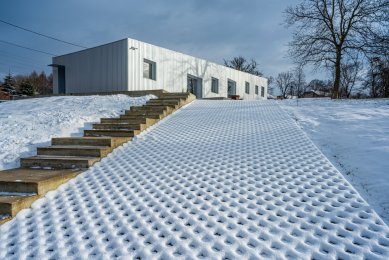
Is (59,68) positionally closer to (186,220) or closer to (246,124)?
(246,124)

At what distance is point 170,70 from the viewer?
639 inches

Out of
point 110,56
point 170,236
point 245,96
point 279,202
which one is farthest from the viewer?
point 245,96

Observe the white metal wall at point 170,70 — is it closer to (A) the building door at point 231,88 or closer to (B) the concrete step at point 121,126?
(A) the building door at point 231,88

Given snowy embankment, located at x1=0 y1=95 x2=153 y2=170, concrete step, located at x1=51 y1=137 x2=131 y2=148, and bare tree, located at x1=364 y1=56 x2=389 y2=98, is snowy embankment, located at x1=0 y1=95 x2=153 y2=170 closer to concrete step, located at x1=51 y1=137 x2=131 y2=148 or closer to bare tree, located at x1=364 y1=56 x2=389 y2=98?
concrete step, located at x1=51 y1=137 x2=131 y2=148

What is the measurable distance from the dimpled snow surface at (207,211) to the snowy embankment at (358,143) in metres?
0.23

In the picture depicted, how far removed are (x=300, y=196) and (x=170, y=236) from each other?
1524 mm

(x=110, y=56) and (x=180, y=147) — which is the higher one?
(x=110, y=56)

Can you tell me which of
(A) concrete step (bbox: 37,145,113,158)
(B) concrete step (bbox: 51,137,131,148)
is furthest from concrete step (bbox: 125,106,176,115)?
(A) concrete step (bbox: 37,145,113,158)

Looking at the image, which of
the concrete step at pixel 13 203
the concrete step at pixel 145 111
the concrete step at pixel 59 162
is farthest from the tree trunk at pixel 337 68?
the concrete step at pixel 13 203

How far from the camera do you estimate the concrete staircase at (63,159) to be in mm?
3666

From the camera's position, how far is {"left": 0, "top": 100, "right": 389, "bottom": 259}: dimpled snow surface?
2459 mm

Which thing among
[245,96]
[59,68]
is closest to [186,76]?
[59,68]

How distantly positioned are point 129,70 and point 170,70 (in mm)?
3114

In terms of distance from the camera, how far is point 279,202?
10.4 ft
